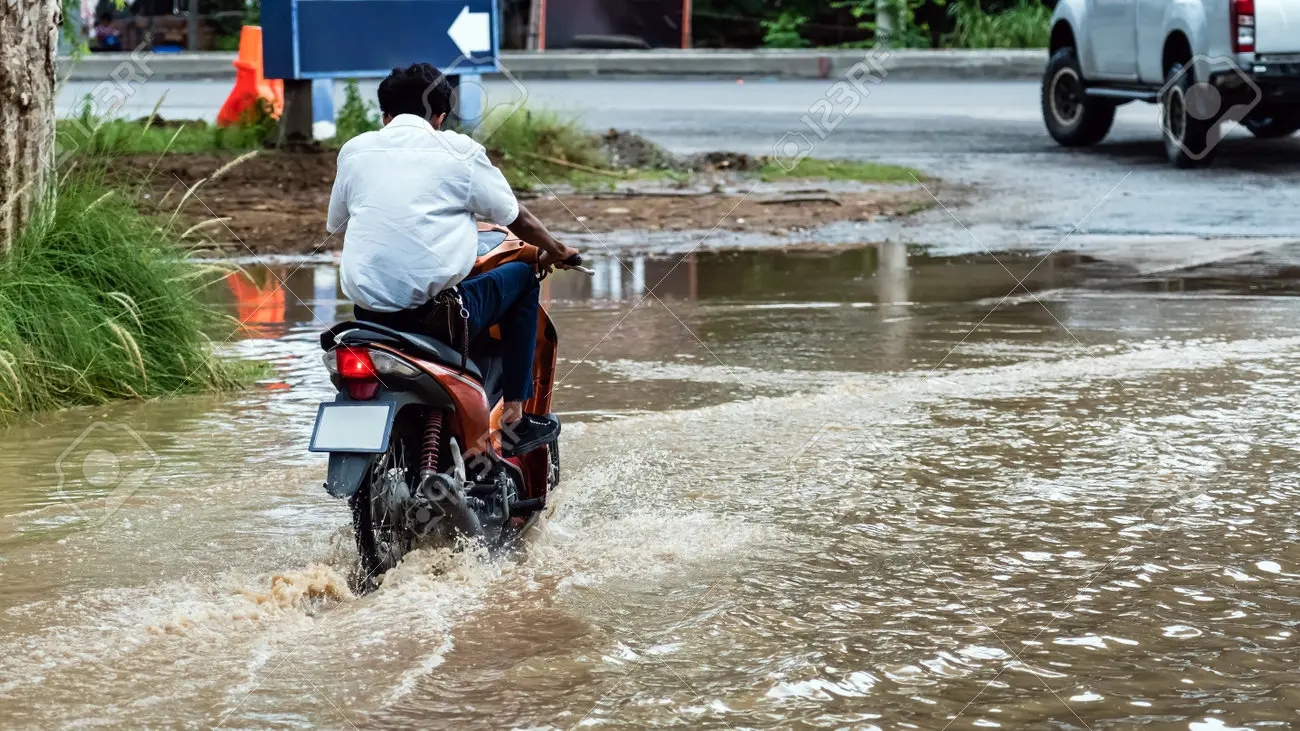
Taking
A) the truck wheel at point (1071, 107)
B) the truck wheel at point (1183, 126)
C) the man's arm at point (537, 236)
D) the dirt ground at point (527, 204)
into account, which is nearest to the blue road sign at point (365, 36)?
the dirt ground at point (527, 204)

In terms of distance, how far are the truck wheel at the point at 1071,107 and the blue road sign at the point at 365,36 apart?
566 centimetres

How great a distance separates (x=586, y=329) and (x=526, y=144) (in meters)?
6.33

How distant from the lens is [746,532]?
18.3 feet

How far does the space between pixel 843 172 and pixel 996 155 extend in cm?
192

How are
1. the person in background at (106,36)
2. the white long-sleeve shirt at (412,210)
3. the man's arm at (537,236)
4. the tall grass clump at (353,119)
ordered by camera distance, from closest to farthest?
the white long-sleeve shirt at (412,210) < the man's arm at (537,236) < the tall grass clump at (353,119) < the person in background at (106,36)

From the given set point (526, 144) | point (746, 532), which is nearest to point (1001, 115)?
point (526, 144)

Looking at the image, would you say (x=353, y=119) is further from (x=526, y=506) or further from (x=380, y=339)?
(x=380, y=339)

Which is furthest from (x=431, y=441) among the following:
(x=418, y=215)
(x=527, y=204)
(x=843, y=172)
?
(x=843, y=172)

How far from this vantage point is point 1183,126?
49.3 feet

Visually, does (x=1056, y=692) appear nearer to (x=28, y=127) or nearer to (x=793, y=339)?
(x=793, y=339)

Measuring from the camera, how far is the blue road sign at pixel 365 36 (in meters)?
14.3

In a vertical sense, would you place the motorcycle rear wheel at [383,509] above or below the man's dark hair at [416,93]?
below

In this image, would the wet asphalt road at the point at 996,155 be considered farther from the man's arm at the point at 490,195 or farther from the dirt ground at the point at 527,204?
the man's arm at the point at 490,195

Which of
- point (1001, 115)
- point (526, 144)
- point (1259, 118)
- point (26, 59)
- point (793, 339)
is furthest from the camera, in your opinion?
point (1001, 115)
